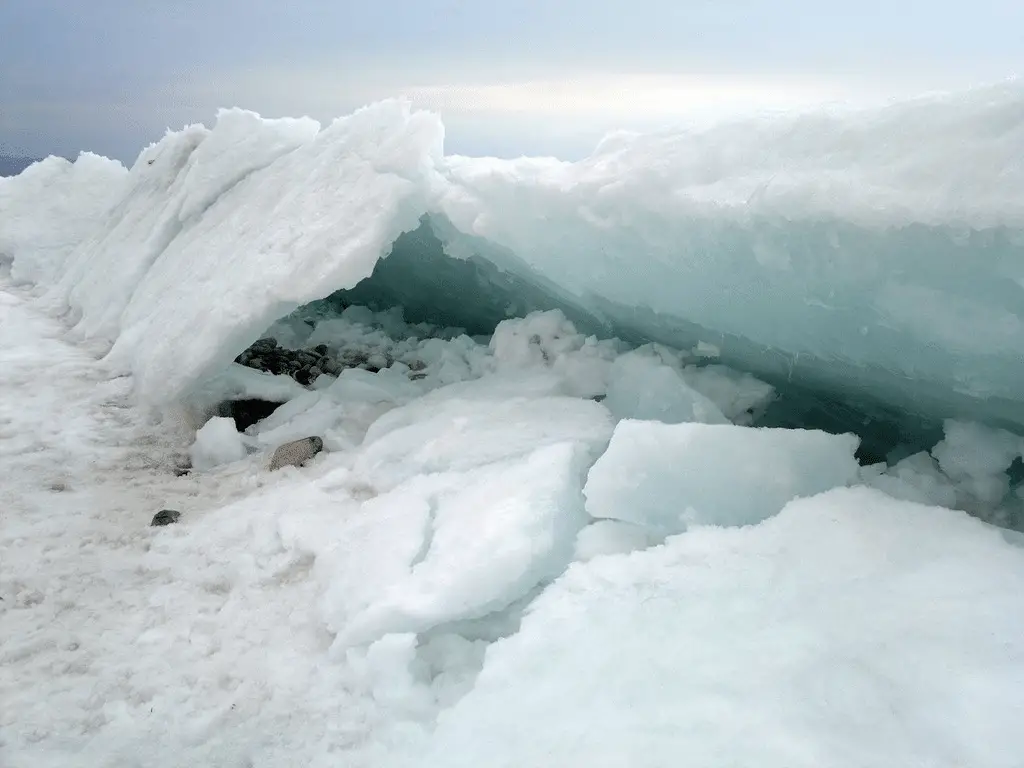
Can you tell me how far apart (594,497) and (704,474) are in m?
0.41

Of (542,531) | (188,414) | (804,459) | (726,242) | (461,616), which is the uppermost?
(726,242)

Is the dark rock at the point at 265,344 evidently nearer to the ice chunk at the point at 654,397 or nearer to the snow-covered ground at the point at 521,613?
the snow-covered ground at the point at 521,613

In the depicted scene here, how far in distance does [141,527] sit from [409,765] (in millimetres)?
1995

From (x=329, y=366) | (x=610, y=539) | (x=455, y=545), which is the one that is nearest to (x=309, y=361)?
(x=329, y=366)

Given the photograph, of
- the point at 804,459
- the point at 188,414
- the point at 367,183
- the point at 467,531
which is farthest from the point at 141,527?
the point at 804,459

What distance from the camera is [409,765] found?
1719 mm

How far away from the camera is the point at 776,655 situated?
1.68 m

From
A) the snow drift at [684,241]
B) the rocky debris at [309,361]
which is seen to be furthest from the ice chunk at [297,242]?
the rocky debris at [309,361]

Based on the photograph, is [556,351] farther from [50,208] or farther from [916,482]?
[50,208]

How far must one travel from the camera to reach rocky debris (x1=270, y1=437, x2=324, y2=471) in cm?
347

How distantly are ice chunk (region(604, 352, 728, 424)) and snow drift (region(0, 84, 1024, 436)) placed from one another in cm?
30

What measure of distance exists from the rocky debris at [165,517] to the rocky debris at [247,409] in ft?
3.69

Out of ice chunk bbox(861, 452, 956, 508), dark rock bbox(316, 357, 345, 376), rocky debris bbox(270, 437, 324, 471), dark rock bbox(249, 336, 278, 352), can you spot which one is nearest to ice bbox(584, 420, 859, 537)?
ice chunk bbox(861, 452, 956, 508)

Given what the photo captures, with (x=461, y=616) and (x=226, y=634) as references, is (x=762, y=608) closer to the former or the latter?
(x=461, y=616)
